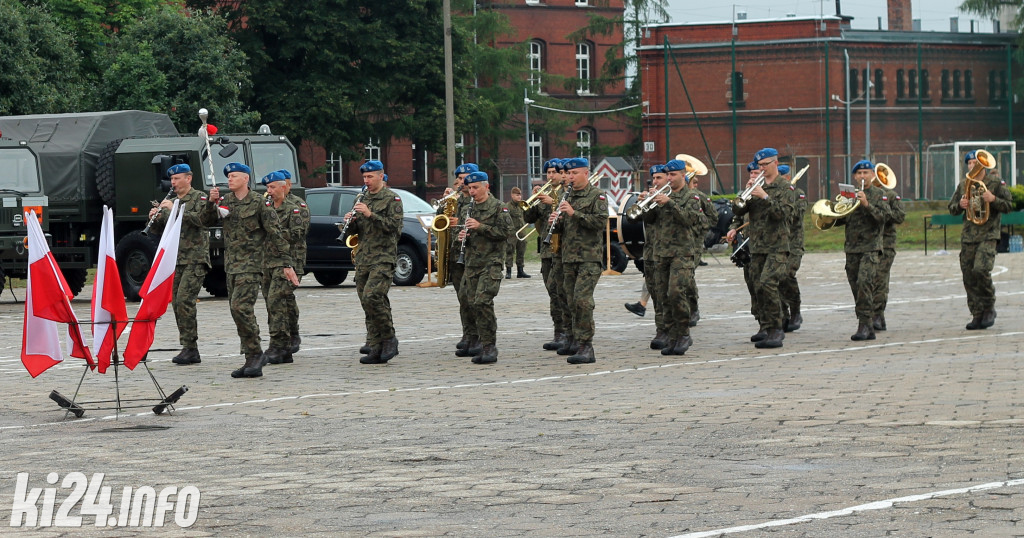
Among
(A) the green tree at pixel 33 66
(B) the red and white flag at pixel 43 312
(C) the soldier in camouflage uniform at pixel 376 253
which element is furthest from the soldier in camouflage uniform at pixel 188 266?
(A) the green tree at pixel 33 66

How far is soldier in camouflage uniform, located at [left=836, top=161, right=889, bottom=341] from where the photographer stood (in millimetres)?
15805

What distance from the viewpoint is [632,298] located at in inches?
914

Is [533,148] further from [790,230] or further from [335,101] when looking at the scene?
[790,230]

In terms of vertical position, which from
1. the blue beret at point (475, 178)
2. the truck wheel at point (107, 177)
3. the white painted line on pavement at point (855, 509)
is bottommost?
the white painted line on pavement at point (855, 509)

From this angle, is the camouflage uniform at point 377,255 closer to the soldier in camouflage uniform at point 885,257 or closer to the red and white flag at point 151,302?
the red and white flag at point 151,302

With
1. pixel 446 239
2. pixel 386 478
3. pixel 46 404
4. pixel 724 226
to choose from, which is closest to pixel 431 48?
pixel 724 226

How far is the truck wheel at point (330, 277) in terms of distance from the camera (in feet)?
90.4

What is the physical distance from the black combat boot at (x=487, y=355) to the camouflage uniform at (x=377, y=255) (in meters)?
0.93

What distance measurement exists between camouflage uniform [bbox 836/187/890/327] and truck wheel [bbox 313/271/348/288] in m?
13.0

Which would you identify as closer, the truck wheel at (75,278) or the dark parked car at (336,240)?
the truck wheel at (75,278)

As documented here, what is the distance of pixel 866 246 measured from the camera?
16094 millimetres

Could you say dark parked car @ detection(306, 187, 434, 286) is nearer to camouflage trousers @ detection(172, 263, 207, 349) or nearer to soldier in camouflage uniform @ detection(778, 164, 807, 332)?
soldier in camouflage uniform @ detection(778, 164, 807, 332)

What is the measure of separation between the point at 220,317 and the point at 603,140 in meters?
58.3

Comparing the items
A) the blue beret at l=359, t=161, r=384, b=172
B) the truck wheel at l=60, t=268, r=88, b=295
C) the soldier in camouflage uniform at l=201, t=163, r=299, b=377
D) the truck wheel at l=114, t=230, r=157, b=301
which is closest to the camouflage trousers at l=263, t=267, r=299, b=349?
the soldier in camouflage uniform at l=201, t=163, r=299, b=377
